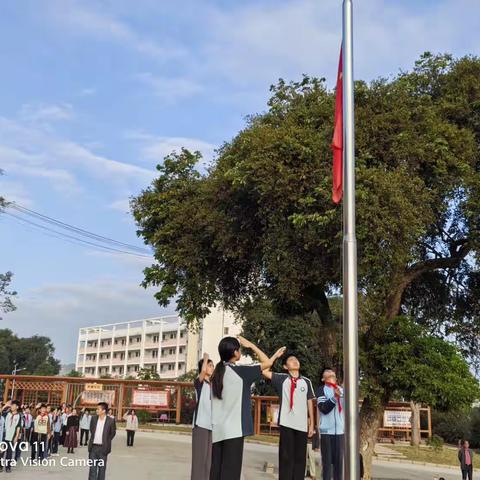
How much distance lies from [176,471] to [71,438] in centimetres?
611

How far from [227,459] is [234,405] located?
50 centimetres

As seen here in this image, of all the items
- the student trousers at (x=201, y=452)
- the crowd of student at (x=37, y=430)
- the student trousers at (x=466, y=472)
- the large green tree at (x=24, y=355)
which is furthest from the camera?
the large green tree at (x=24, y=355)

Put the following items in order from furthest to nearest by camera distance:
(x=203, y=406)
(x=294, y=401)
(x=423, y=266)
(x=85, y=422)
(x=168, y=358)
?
(x=168, y=358), (x=85, y=422), (x=423, y=266), (x=203, y=406), (x=294, y=401)

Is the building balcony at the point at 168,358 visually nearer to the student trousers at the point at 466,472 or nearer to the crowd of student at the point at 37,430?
the crowd of student at the point at 37,430

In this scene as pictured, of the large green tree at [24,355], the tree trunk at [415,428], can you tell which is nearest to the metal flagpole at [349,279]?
the tree trunk at [415,428]

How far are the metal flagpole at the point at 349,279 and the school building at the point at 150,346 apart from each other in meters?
75.4

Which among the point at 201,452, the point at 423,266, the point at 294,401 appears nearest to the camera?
the point at 294,401

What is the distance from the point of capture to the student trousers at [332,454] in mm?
8555

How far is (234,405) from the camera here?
5.98 meters

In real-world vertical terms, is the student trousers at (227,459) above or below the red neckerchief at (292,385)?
below

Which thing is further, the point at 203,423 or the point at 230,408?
the point at 203,423

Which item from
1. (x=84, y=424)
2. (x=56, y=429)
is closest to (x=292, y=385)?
(x=56, y=429)

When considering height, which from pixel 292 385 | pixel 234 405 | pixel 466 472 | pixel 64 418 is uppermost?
pixel 292 385

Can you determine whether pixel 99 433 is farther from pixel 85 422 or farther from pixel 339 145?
pixel 85 422
